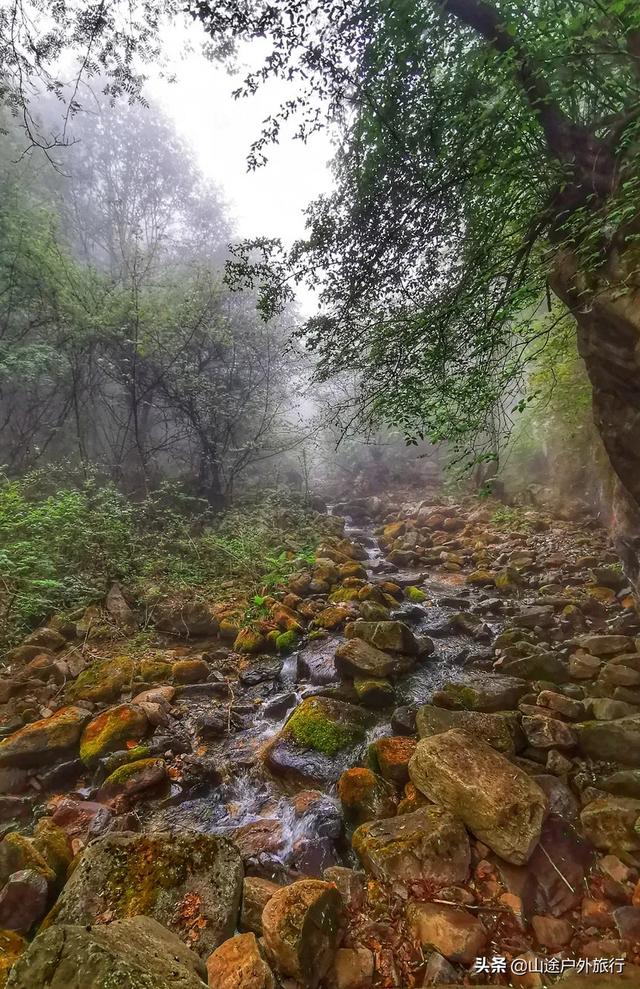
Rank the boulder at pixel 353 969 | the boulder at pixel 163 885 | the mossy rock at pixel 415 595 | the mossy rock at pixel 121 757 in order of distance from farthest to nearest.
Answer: the mossy rock at pixel 415 595 → the mossy rock at pixel 121 757 → the boulder at pixel 163 885 → the boulder at pixel 353 969

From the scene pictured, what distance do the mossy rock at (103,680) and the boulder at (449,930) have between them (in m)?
3.64

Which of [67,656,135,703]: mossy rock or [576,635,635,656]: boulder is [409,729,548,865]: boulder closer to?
[576,635,635,656]: boulder

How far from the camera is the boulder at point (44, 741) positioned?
140 inches

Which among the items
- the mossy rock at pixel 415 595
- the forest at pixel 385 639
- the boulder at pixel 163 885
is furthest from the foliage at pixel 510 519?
the boulder at pixel 163 885

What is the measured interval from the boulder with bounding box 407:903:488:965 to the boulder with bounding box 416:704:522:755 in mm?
1210

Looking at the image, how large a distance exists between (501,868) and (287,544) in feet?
25.7

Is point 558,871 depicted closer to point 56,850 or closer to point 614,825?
point 614,825

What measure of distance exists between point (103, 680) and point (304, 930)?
3.48 meters

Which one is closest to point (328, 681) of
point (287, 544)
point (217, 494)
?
point (287, 544)

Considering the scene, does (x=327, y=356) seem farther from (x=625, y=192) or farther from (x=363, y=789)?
(x=363, y=789)

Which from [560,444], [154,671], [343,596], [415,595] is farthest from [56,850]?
[560,444]

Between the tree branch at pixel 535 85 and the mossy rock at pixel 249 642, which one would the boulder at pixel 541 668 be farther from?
the tree branch at pixel 535 85

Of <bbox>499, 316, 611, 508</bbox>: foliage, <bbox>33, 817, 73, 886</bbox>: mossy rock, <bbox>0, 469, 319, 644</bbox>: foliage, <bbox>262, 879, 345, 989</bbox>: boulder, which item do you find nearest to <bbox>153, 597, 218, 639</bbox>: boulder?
<bbox>0, 469, 319, 644</bbox>: foliage

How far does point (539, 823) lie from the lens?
2.58m
